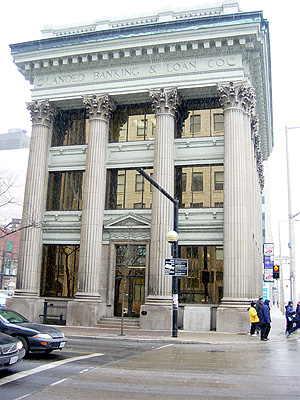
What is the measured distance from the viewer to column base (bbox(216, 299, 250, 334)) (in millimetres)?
24922

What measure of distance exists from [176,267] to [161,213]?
6.67 metres

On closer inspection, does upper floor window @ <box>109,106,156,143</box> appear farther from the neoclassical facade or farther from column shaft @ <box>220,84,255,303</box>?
A: column shaft @ <box>220,84,255,303</box>

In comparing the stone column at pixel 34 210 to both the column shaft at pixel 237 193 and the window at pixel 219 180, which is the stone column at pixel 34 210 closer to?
the window at pixel 219 180

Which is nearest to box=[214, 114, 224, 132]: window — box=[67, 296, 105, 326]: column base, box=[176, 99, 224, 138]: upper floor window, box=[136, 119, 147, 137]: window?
box=[176, 99, 224, 138]: upper floor window

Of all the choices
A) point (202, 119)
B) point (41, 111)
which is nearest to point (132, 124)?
point (202, 119)

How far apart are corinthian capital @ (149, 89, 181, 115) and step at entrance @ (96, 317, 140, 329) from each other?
41.3ft

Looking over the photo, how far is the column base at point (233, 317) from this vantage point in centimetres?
2492

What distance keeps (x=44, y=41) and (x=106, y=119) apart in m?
6.66

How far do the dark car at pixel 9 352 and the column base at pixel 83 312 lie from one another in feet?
52.2

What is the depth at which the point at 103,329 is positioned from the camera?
85.1 ft

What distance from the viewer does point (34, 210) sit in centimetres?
3003

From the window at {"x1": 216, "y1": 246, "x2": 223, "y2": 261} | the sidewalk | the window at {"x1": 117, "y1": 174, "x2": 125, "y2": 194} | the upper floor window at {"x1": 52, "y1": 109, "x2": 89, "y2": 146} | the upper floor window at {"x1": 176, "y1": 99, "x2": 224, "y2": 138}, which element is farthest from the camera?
the upper floor window at {"x1": 52, "y1": 109, "x2": 89, "y2": 146}

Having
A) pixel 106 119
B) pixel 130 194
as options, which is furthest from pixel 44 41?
pixel 130 194

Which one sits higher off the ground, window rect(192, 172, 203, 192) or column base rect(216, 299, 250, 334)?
window rect(192, 172, 203, 192)
